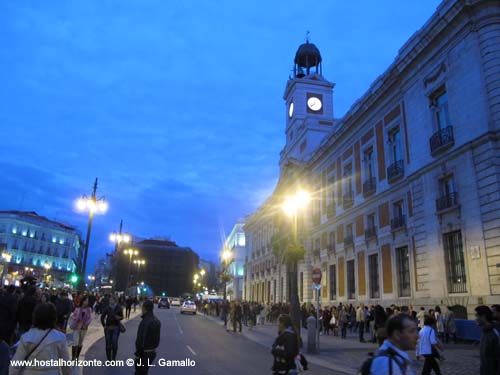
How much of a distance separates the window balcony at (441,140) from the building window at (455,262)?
4085 millimetres

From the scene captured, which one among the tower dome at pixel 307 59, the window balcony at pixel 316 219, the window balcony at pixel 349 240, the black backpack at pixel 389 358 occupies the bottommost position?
the black backpack at pixel 389 358

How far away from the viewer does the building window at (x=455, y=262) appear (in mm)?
18859

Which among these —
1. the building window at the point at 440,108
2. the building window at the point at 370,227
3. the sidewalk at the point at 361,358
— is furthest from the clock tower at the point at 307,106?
the sidewalk at the point at 361,358

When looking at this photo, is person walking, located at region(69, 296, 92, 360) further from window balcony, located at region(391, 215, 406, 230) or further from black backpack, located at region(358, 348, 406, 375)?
window balcony, located at region(391, 215, 406, 230)

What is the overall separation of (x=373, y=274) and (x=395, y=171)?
7.25 metres

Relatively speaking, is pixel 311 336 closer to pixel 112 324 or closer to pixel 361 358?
pixel 361 358

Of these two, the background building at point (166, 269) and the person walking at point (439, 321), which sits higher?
the background building at point (166, 269)

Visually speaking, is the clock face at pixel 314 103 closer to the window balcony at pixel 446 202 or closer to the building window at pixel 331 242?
the building window at pixel 331 242

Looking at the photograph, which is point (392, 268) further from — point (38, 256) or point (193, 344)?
point (38, 256)

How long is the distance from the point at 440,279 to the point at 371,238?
26.3 feet

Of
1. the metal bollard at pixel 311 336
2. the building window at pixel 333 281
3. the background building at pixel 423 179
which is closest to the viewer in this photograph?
the metal bollard at pixel 311 336

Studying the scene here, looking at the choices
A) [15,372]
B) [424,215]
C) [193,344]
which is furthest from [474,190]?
[15,372]

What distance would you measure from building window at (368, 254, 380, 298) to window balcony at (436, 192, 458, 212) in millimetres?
8095

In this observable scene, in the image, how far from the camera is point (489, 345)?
19.2ft
